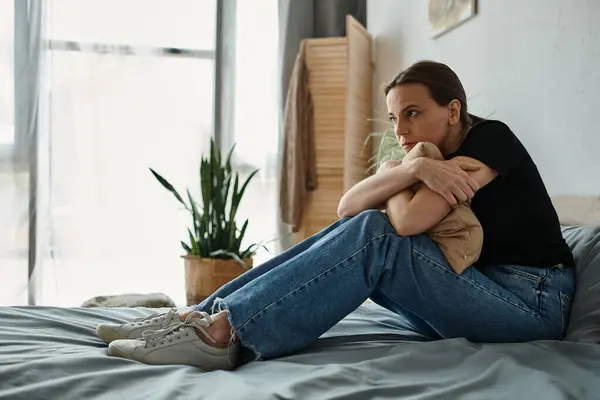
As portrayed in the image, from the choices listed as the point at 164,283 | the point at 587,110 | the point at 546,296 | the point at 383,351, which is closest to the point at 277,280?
the point at 383,351

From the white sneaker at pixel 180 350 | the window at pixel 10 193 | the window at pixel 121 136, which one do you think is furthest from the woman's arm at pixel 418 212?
the window at pixel 10 193

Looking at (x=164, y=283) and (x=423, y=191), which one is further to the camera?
(x=164, y=283)

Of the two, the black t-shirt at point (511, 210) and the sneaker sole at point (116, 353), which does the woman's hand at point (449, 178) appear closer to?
the black t-shirt at point (511, 210)

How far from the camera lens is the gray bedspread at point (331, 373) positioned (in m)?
1.04

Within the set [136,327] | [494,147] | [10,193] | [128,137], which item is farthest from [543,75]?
[10,193]

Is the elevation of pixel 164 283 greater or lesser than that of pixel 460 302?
lesser

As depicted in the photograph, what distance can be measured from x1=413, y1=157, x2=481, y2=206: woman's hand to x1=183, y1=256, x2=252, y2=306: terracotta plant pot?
203cm

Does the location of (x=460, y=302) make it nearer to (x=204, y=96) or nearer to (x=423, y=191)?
(x=423, y=191)

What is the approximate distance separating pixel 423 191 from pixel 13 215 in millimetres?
3091

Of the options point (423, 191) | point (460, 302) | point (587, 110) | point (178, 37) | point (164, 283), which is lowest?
point (164, 283)

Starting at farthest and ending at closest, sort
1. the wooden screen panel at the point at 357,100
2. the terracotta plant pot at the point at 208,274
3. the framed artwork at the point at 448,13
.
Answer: the wooden screen panel at the point at 357,100 → the terracotta plant pot at the point at 208,274 → the framed artwork at the point at 448,13

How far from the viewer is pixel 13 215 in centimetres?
382

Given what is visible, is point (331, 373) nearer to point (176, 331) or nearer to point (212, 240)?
point (176, 331)

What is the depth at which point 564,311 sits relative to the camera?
1446 millimetres
